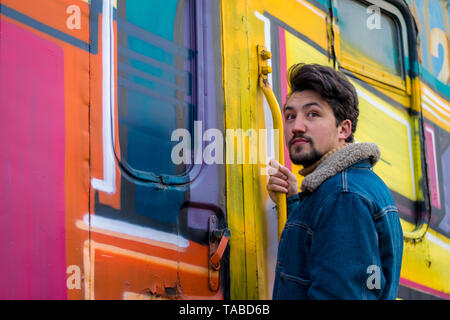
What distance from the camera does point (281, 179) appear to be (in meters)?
2.13

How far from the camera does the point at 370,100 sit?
2781 millimetres

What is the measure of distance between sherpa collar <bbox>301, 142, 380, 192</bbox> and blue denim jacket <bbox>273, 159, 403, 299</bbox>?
0.02 m

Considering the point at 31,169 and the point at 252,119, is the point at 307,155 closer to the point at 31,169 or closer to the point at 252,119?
the point at 252,119

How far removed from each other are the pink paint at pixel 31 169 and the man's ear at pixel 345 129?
2.89ft

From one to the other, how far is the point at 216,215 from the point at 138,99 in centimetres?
46

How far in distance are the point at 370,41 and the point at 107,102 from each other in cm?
162

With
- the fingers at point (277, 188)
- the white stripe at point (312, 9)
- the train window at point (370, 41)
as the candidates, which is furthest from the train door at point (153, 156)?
the train window at point (370, 41)

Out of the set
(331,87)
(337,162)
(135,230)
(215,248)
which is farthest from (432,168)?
(135,230)

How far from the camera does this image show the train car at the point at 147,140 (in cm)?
155

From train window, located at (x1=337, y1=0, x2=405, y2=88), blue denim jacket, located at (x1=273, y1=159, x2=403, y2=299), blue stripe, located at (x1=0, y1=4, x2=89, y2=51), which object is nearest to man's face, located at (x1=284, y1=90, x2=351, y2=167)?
blue denim jacket, located at (x1=273, y1=159, x2=403, y2=299)

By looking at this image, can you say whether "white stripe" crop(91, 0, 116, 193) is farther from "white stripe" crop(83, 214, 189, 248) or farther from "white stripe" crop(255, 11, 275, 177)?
"white stripe" crop(255, 11, 275, 177)

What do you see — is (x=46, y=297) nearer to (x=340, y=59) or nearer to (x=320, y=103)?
(x=320, y=103)
